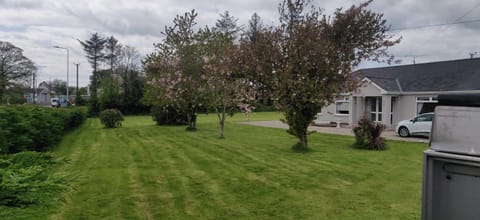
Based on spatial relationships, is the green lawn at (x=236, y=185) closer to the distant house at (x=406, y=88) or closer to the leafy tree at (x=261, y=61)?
the leafy tree at (x=261, y=61)

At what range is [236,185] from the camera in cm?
718

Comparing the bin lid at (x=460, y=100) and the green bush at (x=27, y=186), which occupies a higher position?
the bin lid at (x=460, y=100)

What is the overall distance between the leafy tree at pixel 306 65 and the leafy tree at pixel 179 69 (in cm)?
733

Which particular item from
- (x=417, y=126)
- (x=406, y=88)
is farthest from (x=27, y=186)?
(x=406, y=88)

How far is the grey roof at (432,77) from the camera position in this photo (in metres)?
21.6

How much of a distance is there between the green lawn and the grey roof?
12.0 m

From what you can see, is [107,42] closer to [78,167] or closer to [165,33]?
[165,33]

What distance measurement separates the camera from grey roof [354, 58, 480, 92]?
21.6 m

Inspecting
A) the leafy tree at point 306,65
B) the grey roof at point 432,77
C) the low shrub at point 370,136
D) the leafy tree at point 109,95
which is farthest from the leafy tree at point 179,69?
the leafy tree at point 109,95

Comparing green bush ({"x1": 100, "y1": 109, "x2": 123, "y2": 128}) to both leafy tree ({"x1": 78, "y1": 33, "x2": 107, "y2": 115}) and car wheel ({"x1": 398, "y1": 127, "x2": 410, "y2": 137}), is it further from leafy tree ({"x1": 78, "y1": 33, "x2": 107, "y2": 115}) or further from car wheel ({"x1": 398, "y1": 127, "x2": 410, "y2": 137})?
leafy tree ({"x1": 78, "y1": 33, "x2": 107, "y2": 115})

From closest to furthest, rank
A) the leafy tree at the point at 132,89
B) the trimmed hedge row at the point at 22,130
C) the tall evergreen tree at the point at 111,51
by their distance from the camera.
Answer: the trimmed hedge row at the point at 22,130 → the leafy tree at the point at 132,89 → the tall evergreen tree at the point at 111,51

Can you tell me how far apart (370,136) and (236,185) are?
7.90 metres

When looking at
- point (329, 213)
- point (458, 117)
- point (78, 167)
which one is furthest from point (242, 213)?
point (78, 167)

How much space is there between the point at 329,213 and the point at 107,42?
54.2m
